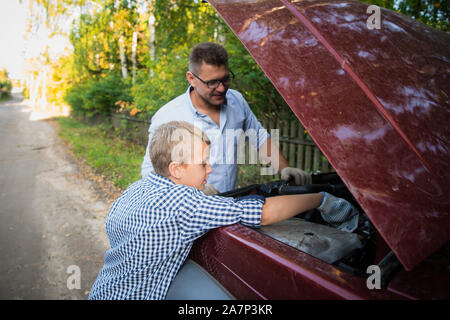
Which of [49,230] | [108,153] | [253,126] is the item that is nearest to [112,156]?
[108,153]

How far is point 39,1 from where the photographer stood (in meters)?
12.9

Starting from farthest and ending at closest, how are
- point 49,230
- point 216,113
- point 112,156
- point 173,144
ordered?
point 112,156, point 49,230, point 216,113, point 173,144

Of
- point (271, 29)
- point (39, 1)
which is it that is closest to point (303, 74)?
point (271, 29)

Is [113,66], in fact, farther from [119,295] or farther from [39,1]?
[119,295]

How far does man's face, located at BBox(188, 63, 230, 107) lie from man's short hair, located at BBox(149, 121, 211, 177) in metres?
0.93

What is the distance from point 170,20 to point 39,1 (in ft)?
35.0

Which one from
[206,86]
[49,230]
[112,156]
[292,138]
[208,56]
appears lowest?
[49,230]

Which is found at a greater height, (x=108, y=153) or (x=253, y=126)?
(x=253, y=126)

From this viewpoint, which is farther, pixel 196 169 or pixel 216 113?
pixel 216 113

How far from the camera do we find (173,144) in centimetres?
151

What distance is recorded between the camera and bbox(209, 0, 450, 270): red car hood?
979mm

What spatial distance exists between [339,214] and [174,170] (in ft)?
2.99

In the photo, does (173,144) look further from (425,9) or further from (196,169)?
(425,9)

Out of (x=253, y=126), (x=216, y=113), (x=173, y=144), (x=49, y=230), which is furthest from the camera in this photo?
(x=49, y=230)
